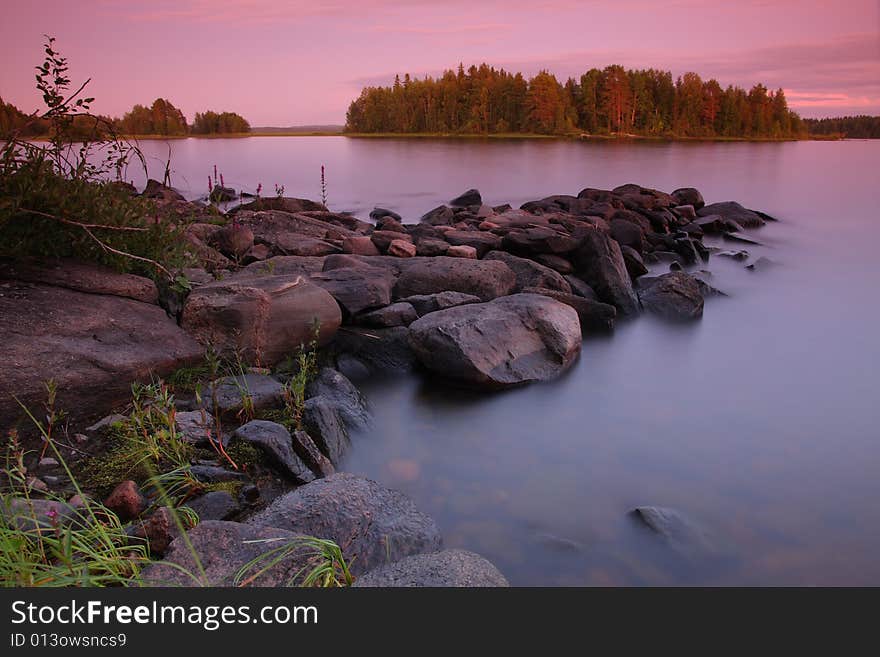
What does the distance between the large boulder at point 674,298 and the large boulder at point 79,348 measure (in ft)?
20.2

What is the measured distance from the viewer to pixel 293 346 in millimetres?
6086

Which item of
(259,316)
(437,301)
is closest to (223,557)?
(259,316)

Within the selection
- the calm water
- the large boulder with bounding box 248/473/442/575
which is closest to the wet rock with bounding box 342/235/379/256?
the calm water

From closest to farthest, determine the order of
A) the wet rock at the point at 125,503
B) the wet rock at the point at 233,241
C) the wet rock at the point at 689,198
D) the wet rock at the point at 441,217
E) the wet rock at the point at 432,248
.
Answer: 1. the wet rock at the point at 125,503
2. the wet rock at the point at 233,241
3. the wet rock at the point at 432,248
4. the wet rock at the point at 441,217
5. the wet rock at the point at 689,198

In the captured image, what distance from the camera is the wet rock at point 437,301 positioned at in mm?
7367

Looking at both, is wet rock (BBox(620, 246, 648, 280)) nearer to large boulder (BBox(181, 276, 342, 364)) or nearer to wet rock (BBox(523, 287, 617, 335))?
wet rock (BBox(523, 287, 617, 335))

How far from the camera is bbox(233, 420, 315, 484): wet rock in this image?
426 cm

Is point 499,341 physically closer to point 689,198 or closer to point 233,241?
point 233,241

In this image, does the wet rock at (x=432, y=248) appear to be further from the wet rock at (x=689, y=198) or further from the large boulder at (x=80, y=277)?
the wet rock at (x=689, y=198)

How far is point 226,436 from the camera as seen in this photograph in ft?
15.0

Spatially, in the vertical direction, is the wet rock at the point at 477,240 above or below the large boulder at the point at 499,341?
above

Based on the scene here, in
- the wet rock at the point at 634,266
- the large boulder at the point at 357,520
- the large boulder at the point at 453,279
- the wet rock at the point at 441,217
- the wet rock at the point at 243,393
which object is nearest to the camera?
the large boulder at the point at 357,520

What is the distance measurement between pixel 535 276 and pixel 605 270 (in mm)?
1152

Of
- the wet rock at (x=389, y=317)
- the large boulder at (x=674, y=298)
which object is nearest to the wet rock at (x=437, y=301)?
the wet rock at (x=389, y=317)
